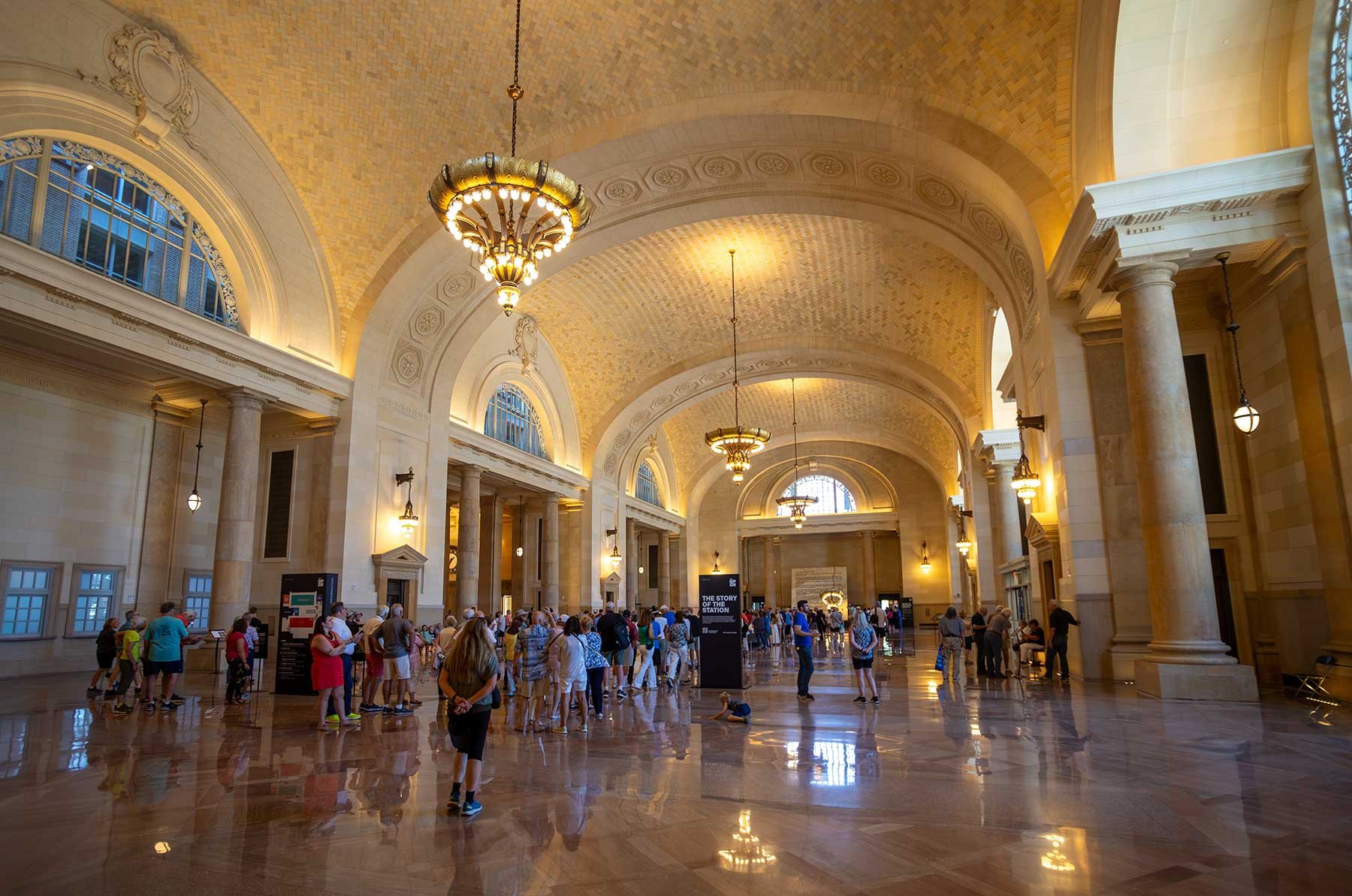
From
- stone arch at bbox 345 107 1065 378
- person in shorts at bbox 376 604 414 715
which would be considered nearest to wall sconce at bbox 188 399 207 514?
stone arch at bbox 345 107 1065 378

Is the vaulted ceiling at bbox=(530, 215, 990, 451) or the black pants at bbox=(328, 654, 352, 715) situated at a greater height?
the vaulted ceiling at bbox=(530, 215, 990, 451)

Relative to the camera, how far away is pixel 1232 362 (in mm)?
9383

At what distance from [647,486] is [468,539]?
11.7 meters

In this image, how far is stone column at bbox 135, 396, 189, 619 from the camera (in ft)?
43.0

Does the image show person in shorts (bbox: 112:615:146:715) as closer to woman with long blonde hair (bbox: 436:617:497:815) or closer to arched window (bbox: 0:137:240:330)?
arched window (bbox: 0:137:240:330)

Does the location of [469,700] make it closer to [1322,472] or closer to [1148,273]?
[1148,273]

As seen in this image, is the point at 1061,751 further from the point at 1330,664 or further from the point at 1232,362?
the point at 1232,362

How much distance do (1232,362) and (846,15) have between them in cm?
640

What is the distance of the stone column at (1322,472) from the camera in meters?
7.20

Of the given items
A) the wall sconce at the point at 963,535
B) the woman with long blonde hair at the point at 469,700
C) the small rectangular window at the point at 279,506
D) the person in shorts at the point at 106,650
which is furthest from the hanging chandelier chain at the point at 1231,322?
the small rectangular window at the point at 279,506

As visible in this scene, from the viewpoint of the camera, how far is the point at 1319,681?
752 centimetres

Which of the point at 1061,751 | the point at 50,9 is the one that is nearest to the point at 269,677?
the point at 50,9

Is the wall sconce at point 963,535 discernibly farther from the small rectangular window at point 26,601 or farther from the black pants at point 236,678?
the small rectangular window at point 26,601

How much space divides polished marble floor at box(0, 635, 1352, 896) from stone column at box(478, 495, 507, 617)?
1489 cm
